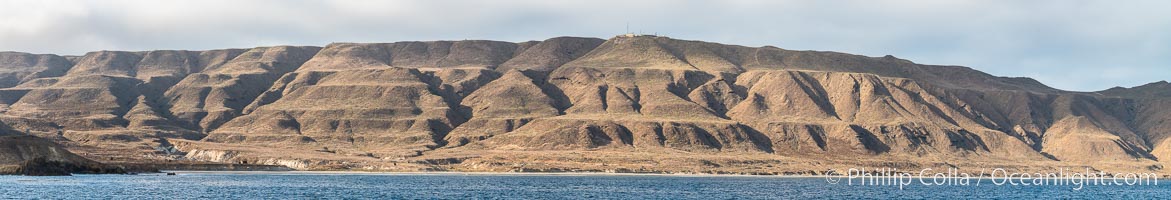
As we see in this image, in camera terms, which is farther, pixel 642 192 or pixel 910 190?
pixel 910 190

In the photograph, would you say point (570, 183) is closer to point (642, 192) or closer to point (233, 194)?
point (642, 192)

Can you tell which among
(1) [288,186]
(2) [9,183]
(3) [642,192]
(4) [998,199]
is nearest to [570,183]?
(3) [642,192]

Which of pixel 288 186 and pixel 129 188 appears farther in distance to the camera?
pixel 288 186

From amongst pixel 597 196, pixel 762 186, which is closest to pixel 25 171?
pixel 597 196

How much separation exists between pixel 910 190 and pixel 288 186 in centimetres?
8007

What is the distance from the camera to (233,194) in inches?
5482

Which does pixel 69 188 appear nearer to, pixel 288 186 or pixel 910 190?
pixel 288 186

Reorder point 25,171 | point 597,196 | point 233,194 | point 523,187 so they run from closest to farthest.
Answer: point 233,194 → point 597,196 → point 523,187 → point 25,171

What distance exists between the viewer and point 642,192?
525ft

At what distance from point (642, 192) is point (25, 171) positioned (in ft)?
283

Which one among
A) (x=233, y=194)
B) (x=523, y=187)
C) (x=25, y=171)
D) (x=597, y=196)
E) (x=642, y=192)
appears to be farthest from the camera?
(x=25, y=171)

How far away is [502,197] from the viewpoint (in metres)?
142

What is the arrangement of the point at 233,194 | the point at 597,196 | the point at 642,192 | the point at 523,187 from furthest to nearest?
the point at 523,187, the point at 642,192, the point at 597,196, the point at 233,194

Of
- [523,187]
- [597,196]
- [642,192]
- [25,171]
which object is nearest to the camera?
[597,196]
